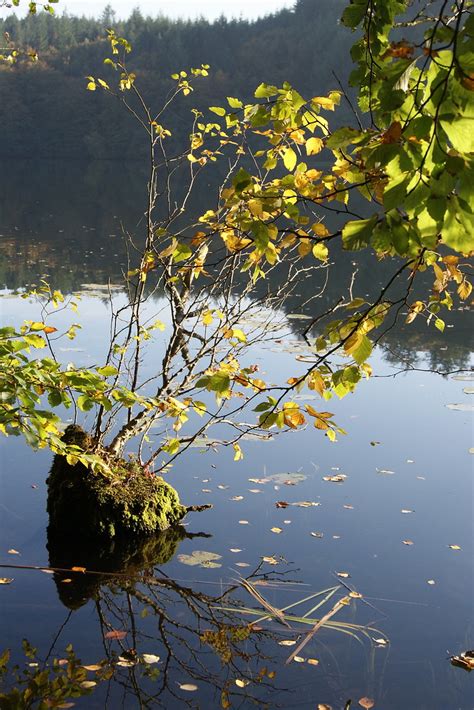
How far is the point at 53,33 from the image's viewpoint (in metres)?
88.2

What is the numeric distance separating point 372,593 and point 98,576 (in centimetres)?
145

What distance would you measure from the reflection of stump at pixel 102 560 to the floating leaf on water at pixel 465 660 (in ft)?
5.39

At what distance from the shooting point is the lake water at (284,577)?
Answer: 3.76m

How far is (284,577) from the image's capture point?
4.67 metres

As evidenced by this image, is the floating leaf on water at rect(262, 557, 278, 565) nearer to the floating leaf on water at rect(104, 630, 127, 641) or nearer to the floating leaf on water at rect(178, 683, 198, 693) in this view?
the floating leaf on water at rect(104, 630, 127, 641)

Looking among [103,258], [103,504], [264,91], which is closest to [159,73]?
[103,258]

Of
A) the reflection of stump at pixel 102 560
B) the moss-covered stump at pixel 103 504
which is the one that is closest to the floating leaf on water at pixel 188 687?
the reflection of stump at pixel 102 560

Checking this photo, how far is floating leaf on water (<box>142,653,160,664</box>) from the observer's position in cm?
384

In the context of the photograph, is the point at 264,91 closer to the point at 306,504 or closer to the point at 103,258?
the point at 306,504

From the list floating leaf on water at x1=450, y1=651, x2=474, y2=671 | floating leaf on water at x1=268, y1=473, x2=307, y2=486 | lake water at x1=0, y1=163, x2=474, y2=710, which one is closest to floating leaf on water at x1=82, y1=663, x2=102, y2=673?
lake water at x1=0, y1=163, x2=474, y2=710

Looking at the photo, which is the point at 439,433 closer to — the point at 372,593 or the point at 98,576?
the point at 372,593

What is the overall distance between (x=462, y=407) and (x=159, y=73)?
6472 centimetres

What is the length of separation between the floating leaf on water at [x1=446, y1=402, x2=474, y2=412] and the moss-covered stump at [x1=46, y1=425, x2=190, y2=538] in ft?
12.3

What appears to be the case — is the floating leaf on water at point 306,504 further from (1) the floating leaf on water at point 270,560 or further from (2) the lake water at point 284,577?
(1) the floating leaf on water at point 270,560
